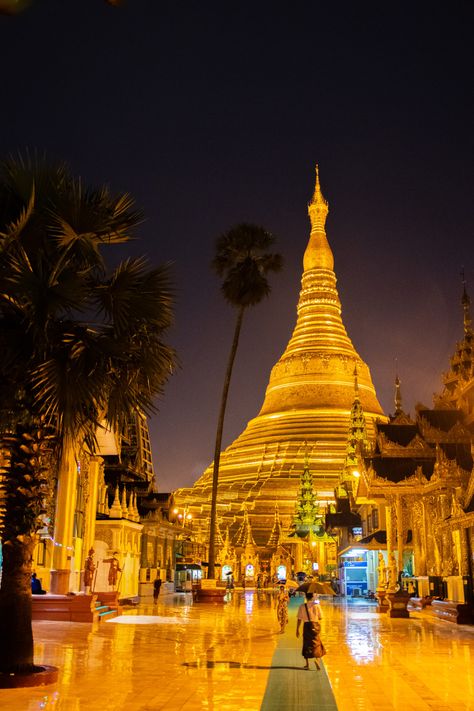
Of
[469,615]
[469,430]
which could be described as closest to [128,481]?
[469,430]

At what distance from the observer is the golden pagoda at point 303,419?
6412 cm

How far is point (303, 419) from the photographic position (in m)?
70.8

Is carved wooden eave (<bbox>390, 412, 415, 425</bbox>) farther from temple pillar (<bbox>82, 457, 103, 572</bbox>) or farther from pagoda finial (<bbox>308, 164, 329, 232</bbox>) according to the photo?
pagoda finial (<bbox>308, 164, 329, 232</bbox>)

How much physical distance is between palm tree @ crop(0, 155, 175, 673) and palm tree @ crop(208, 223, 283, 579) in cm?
2073

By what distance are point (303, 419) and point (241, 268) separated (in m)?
40.0

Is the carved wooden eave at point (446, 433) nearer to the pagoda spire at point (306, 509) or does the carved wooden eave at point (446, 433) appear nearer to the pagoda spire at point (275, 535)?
the pagoda spire at point (306, 509)

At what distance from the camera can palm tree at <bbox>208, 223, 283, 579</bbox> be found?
3203cm

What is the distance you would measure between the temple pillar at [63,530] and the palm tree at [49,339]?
34.9ft

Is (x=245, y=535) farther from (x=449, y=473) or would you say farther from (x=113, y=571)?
(x=449, y=473)

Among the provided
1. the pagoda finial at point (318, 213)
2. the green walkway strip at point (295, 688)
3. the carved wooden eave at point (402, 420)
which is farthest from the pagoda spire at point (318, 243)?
the green walkway strip at point (295, 688)

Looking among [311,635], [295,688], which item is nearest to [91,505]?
[311,635]

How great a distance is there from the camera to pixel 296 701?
927cm

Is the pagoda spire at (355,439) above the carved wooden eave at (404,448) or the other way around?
above

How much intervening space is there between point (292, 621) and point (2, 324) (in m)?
16.6
